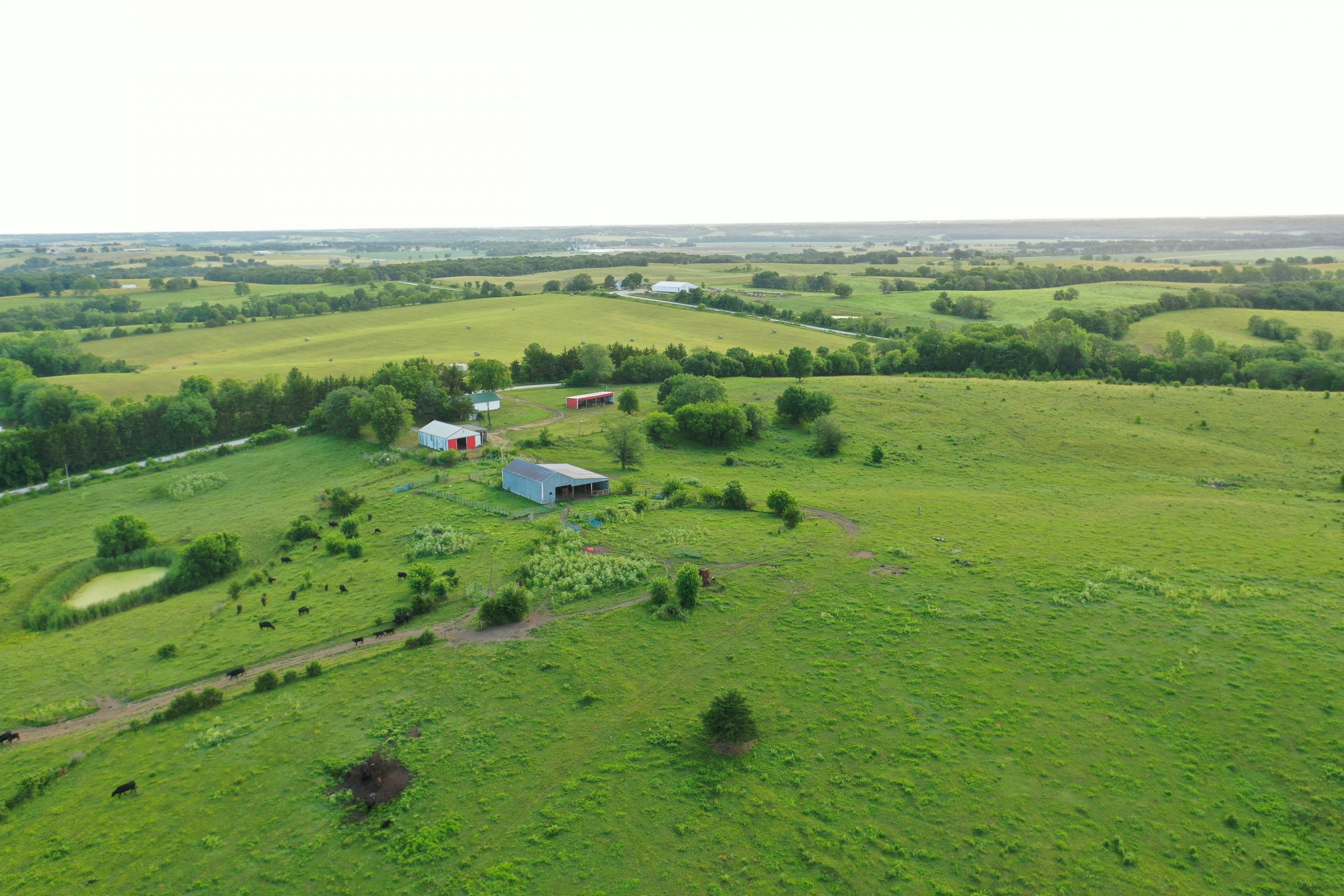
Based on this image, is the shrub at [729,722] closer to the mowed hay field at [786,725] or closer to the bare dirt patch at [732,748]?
the bare dirt patch at [732,748]

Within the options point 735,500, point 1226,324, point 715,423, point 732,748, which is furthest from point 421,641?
point 1226,324

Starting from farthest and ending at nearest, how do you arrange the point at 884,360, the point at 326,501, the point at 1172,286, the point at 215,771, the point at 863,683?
the point at 1172,286 < the point at 884,360 < the point at 326,501 < the point at 863,683 < the point at 215,771

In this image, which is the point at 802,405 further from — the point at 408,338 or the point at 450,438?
the point at 408,338

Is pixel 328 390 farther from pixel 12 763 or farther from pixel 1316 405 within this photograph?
pixel 1316 405

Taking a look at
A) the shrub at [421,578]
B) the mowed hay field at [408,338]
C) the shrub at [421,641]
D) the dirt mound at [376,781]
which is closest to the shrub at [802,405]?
the shrub at [421,578]

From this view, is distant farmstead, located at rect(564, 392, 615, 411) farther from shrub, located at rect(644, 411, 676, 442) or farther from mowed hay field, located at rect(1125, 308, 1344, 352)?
mowed hay field, located at rect(1125, 308, 1344, 352)

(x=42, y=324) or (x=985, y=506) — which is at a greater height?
(x=42, y=324)

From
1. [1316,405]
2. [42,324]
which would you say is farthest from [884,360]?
[42,324]
